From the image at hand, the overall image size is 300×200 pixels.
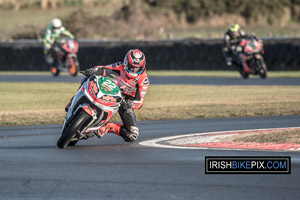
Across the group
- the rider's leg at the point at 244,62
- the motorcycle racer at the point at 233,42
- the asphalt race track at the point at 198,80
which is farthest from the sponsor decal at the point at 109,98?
the motorcycle racer at the point at 233,42

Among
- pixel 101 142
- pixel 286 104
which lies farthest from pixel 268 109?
pixel 101 142

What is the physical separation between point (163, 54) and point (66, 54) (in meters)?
6.69

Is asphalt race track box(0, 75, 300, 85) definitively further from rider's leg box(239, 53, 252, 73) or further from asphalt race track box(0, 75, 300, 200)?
asphalt race track box(0, 75, 300, 200)

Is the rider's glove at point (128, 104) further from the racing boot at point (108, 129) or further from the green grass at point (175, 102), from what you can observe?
the green grass at point (175, 102)

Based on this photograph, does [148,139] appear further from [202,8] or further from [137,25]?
[202,8]

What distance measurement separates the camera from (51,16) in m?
64.5

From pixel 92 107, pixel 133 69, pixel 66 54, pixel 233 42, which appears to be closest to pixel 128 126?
pixel 133 69

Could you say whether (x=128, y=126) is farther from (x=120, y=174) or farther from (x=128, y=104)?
(x=120, y=174)

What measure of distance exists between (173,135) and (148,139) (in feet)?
1.98

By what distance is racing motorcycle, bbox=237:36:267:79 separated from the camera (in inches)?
980

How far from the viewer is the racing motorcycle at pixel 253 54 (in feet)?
81.7

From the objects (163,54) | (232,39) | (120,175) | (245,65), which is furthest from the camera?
(163,54)

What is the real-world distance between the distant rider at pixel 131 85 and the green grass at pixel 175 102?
177 inches

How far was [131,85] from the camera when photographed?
10508mm
